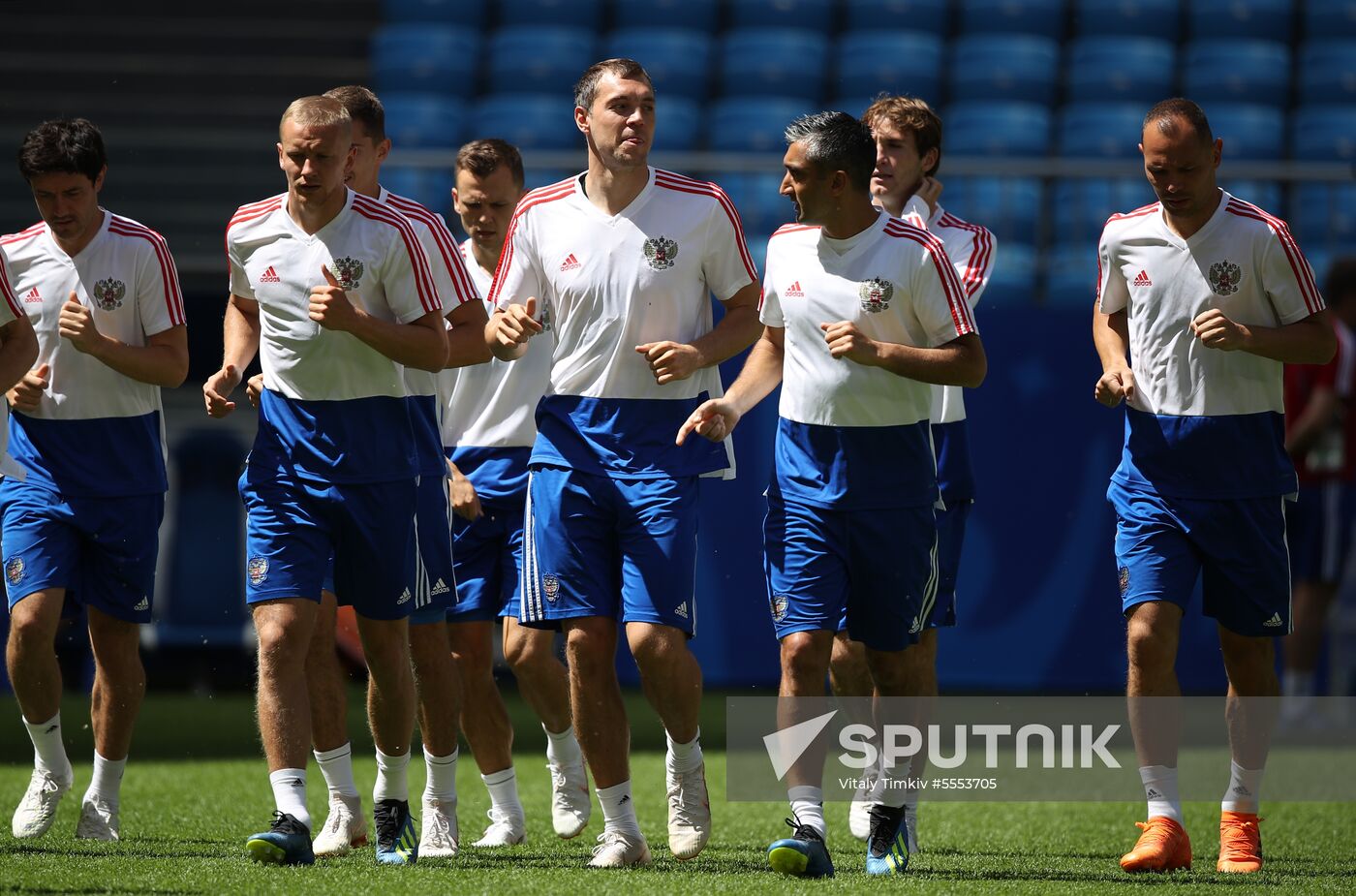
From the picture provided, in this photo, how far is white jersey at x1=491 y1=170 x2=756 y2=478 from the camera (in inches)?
223

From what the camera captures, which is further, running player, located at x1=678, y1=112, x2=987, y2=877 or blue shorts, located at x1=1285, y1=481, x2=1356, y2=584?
blue shorts, located at x1=1285, y1=481, x2=1356, y2=584

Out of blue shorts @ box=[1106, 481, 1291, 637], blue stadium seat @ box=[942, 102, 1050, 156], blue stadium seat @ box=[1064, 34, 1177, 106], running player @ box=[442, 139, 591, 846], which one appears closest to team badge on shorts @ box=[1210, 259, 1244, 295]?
blue shorts @ box=[1106, 481, 1291, 637]

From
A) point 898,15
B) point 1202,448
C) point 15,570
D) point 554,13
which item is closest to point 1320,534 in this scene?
point 1202,448

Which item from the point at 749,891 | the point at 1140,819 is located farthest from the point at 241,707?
the point at 749,891

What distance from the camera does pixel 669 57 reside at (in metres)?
15.7

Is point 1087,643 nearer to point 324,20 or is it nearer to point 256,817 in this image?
point 256,817

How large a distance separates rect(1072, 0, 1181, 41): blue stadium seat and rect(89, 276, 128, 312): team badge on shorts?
11.7 metres

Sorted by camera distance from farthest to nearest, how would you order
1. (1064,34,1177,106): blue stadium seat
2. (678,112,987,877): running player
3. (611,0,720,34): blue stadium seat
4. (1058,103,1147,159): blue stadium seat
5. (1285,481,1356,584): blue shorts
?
(611,0,720,34): blue stadium seat < (1064,34,1177,106): blue stadium seat < (1058,103,1147,159): blue stadium seat < (1285,481,1356,584): blue shorts < (678,112,987,877): running player

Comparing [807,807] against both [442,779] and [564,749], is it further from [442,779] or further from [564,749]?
[564,749]

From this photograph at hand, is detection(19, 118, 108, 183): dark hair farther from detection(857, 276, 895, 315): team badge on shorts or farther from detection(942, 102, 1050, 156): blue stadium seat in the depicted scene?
detection(942, 102, 1050, 156): blue stadium seat

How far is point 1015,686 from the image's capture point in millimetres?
10844

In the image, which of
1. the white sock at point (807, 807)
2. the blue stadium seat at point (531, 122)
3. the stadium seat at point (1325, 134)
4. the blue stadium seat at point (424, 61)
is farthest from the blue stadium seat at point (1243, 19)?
the white sock at point (807, 807)

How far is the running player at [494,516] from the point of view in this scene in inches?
262

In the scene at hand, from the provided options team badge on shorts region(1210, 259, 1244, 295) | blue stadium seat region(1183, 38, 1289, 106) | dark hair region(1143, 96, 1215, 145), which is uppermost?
blue stadium seat region(1183, 38, 1289, 106)
